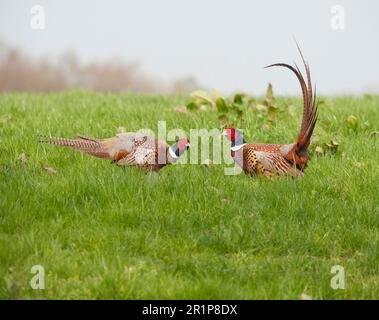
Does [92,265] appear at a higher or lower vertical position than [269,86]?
lower

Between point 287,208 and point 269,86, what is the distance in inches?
121

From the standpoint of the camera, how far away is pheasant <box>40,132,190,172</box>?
6512 millimetres

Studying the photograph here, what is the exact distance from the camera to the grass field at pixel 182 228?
4984 mm

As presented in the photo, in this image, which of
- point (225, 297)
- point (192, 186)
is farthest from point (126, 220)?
point (225, 297)

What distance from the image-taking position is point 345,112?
939 centimetres

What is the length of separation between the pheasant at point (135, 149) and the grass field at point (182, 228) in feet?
0.39

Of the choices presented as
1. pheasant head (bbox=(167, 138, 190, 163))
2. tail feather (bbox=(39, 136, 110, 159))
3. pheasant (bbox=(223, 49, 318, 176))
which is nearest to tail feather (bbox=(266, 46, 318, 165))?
pheasant (bbox=(223, 49, 318, 176))

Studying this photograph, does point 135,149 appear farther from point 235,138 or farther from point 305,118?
point 305,118

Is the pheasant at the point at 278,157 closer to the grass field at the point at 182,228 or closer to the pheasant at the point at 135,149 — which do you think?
the grass field at the point at 182,228

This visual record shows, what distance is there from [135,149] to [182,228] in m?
1.11

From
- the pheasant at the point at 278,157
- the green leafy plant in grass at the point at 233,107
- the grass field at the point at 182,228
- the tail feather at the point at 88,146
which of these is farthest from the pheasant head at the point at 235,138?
the green leafy plant in grass at the point at 233,107

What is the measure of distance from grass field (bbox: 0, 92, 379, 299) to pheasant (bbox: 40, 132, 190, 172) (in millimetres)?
119

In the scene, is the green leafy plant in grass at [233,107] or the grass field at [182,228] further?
the green leafy plant in grass at [233,107]

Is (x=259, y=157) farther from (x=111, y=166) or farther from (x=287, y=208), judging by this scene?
(x=111, y=166)
